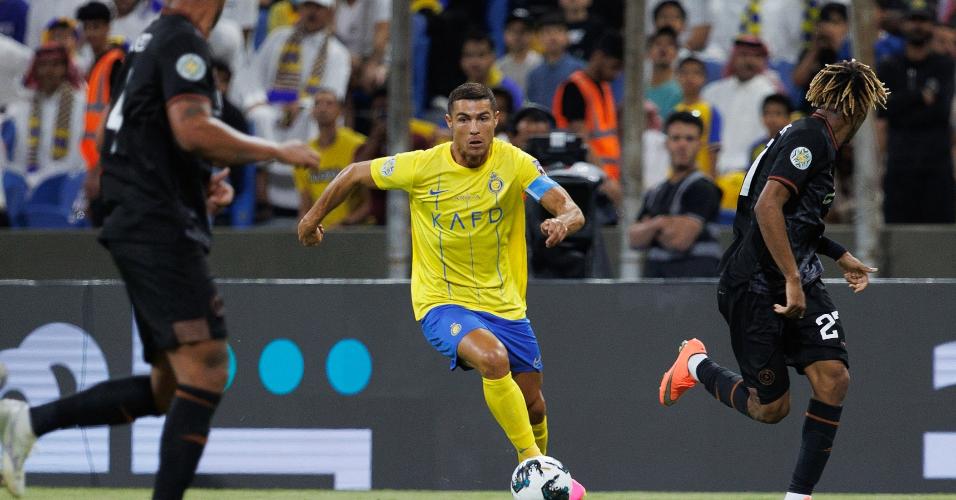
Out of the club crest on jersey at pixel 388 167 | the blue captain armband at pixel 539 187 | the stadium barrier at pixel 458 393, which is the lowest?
the stadium barrier at pixel 458 393

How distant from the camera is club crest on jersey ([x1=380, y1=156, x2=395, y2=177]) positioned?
A: 7.78 metres

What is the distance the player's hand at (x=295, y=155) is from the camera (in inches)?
221

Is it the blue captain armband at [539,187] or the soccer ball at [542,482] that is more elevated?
the blue captain armband at [539,187]

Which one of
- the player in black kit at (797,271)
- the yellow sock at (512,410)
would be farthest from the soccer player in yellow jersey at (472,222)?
the player in black kit at (797,271)

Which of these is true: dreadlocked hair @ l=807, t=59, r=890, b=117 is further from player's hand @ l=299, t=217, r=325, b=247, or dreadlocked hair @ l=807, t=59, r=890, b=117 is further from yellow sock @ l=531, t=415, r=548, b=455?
player's hand @ l=299, t=217, r=325, b=247

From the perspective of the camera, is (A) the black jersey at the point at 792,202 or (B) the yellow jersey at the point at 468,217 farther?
(B) the yellow jersey at the point at 468,217

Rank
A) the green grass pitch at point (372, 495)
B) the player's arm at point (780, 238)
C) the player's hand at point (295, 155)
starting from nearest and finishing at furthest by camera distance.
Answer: the player's hand at point (295, 155) < the player's arm at point (780, 238) < the green grass pitch at point (372, 495)

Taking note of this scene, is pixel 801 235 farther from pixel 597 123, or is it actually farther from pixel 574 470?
pixel 597 123

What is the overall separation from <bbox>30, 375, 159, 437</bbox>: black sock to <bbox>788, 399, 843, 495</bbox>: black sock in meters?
3.11

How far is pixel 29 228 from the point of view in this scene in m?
12.2

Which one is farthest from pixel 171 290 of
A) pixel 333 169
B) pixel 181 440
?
pixel 333 169

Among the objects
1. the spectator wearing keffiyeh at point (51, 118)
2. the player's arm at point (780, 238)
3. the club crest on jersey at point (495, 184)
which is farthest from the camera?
the spectator wearing keffiyeh at point (51, 118)

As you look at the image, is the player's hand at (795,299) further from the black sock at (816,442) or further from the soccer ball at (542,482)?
the soccer ball at (542,482)

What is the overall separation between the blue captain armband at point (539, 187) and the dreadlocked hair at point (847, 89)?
1.41 meters
